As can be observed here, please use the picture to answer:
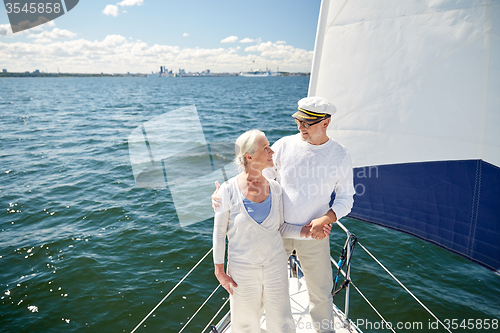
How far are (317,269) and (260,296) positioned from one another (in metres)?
0.57

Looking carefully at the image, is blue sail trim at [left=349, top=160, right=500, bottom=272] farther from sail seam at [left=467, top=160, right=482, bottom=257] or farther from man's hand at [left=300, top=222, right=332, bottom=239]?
man's hand at [left=300, top=222, right=332, bottom=239]

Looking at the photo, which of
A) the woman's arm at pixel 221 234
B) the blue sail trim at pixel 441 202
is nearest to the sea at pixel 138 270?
the woman's arm at pixel 221 234

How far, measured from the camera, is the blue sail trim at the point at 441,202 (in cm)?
247

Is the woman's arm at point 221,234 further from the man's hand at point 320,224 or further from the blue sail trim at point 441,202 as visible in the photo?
the blue sail trim at point 441,202

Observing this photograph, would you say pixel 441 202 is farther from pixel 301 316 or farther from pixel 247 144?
pixel 247 144

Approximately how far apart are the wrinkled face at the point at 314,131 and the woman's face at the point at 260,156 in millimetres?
376

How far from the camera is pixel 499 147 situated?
7.58 ft

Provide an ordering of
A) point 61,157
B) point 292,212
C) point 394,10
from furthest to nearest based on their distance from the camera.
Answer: point 61,157
point 394,10
point 292,212

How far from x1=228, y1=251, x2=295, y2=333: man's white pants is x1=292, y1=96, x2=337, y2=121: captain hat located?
3.27ft

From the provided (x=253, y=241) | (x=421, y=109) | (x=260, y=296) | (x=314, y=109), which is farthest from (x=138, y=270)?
(x=421, y=109)

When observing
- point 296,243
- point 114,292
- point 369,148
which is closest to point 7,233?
point 114,292

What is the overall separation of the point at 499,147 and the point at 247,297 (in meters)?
2.18

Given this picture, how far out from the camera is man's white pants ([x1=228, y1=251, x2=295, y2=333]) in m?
2.10

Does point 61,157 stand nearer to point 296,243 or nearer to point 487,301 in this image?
point 296,243
